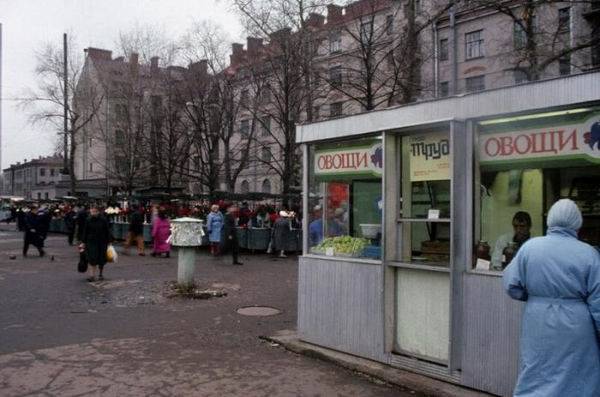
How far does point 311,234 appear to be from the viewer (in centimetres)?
730

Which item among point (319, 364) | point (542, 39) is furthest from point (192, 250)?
point (542, 39)

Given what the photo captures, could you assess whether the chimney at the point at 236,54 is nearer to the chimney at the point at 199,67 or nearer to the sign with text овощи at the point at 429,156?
the chimney at the point at 199,67

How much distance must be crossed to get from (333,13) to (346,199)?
16.9 m

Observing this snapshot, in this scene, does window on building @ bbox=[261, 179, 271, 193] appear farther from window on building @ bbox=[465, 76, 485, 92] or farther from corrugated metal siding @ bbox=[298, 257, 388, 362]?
corrugated metal siding @ bbox=[298, 257, 388, 362]

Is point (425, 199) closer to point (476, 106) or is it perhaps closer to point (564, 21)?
point (476, 106)

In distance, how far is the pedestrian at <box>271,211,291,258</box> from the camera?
19594 mm

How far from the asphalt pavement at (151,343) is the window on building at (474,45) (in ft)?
102

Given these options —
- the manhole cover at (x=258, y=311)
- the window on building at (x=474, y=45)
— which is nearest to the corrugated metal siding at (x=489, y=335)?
the manhole cover at (x=258, y=311)

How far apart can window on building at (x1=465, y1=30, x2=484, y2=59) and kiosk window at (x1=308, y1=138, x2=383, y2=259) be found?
35.5 metres

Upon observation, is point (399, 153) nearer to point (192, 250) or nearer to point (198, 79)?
point (192, 250)

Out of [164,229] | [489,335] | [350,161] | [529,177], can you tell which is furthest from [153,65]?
[489,335]

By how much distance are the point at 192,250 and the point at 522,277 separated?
29.0ft

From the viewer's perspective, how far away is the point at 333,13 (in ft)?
73.8

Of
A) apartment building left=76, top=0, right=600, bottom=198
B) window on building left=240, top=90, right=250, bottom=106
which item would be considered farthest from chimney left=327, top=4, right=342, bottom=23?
window on building left=240, top=90, right=250, bottom=106
